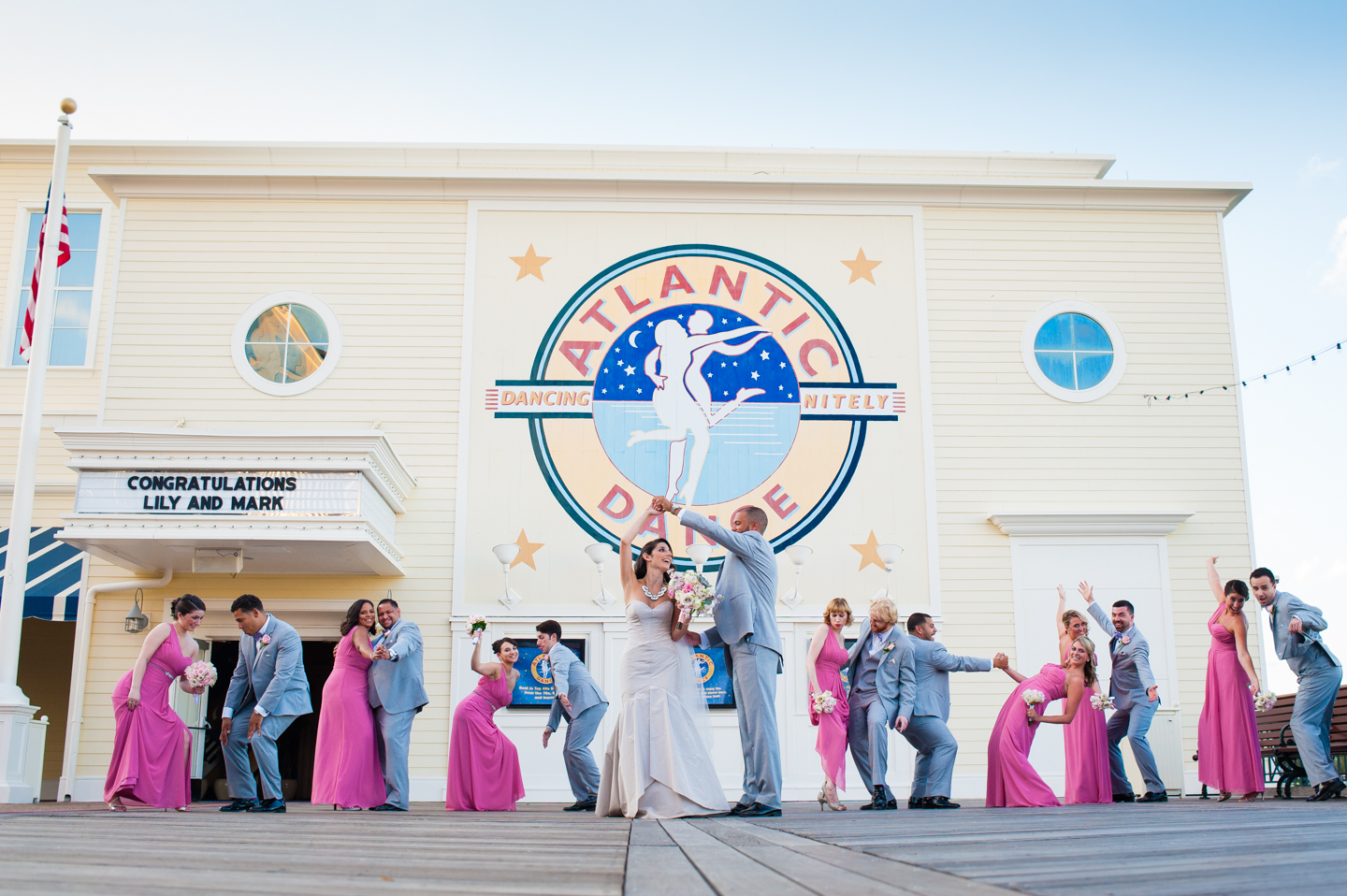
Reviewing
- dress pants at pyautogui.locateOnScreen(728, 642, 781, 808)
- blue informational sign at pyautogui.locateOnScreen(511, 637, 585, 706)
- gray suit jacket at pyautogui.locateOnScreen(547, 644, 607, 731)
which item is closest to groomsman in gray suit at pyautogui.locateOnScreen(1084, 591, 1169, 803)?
dress pants at pyautogui.locateOnScreen(728, 642, 781, 808)

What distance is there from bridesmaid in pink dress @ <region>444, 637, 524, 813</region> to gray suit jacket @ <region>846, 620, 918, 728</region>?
10.9 feet

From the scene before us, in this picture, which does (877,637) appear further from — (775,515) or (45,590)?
(45,590)

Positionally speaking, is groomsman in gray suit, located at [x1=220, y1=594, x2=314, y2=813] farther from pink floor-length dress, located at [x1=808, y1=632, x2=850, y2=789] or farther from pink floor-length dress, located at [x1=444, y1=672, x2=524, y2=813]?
pink floor-length dress, located at [x1=808, y1=632, x2=850, y2=789]

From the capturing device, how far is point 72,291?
15766 mm

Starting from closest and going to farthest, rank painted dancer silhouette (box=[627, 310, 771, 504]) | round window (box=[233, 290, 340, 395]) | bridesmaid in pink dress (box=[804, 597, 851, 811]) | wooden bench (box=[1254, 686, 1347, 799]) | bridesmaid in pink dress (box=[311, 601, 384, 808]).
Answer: bridesmaid in pink dress (box=[311, 601, 384, 808])
bridesmaid in pink dress (box=[804, 597, 851, 811])
wooden bench (box=[1254, 686, 1347, 799])
painted dancer silhouette (box=[627, 310, 771, 504])
round window (box=[233, 290, 340, 395])

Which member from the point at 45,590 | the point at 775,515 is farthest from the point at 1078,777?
the point at 45,590

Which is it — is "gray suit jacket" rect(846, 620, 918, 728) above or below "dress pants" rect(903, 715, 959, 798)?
above

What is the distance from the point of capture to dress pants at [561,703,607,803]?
1067cm

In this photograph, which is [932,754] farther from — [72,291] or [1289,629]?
[72,291]

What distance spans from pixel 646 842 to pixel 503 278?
11785mm

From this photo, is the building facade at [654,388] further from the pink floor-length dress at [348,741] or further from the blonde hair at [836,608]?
the blonde hair at [836,608]

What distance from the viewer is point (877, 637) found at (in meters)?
9.71

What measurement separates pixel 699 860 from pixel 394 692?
693 centimetres

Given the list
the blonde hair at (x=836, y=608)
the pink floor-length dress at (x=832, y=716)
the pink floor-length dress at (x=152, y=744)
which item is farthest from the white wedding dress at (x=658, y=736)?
the pink floor-length dress at (x=152, y=744)
